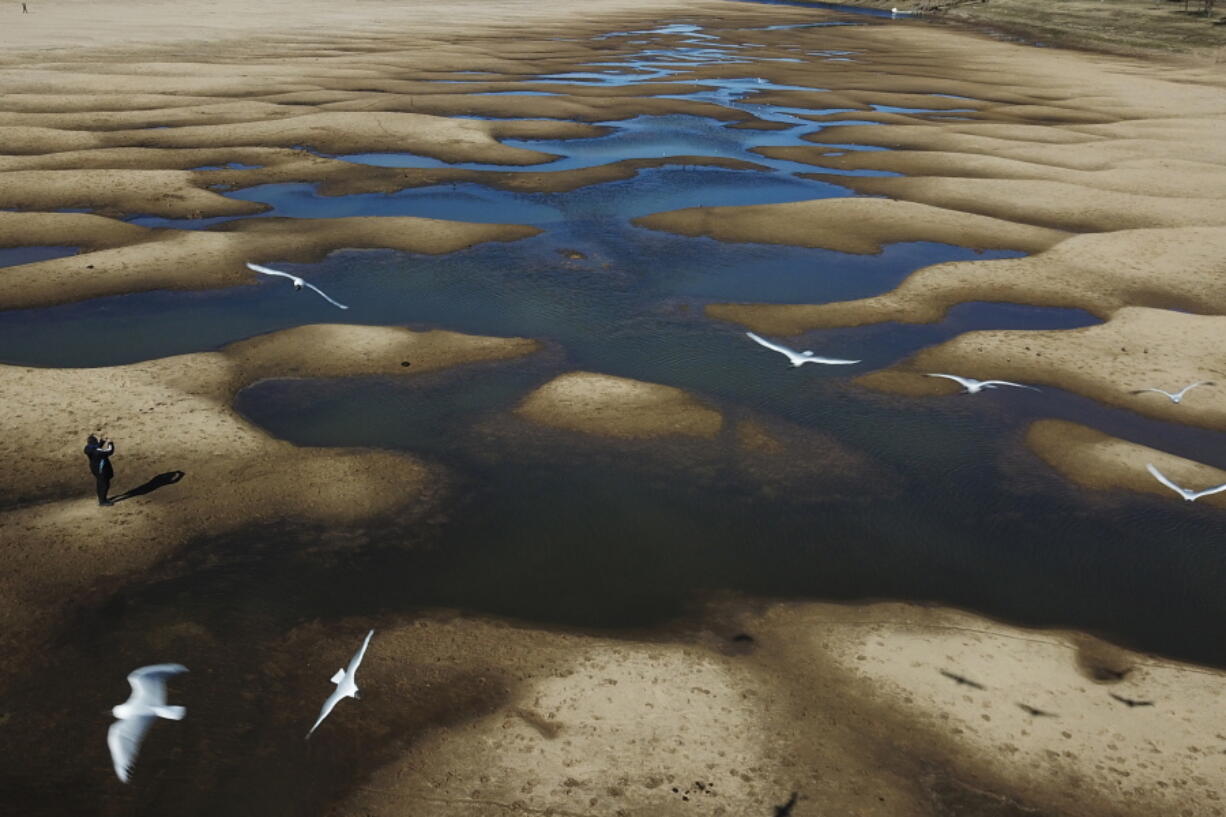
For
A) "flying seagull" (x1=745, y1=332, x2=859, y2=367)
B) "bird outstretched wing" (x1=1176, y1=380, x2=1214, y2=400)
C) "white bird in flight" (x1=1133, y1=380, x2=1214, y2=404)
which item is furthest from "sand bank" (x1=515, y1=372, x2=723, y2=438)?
"bird outstretched wing" (x1=1176, y1=380, x2=1214, y2=400)

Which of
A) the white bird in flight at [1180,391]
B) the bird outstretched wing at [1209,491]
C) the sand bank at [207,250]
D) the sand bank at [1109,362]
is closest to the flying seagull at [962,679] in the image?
the bird outstretched wing at [1209,491]

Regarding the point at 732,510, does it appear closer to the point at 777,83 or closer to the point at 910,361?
the point at 910,361

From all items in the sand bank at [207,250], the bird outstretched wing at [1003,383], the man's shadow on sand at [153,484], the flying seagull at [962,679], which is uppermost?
the sand bank at [207,250]

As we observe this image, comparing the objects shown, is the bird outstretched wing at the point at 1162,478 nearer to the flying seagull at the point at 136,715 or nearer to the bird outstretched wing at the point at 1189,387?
the bird outstretched wing at the point at 1189,387

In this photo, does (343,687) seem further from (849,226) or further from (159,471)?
(849,226)

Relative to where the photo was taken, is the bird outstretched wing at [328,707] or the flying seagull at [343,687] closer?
the bird outstretched wing at [328,707]

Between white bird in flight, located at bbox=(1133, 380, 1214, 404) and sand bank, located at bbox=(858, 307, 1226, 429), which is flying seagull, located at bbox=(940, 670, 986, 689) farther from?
white bird in flight, located at bbox=(1133, 380, 1214, 404)

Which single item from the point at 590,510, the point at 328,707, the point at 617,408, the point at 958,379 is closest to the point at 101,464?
the point at 328,707

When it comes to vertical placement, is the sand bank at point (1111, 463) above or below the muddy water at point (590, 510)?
below
